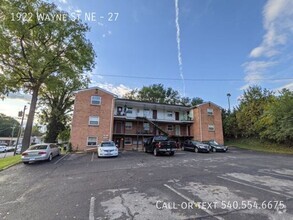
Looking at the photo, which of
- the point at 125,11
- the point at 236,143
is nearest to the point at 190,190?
the point at 125,11

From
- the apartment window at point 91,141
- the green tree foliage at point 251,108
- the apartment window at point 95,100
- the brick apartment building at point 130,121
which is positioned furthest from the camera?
the green tree foliage at point 251,108

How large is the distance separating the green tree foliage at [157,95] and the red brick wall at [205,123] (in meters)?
17.4

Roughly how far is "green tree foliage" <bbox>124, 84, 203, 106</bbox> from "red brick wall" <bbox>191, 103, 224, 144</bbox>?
17.4m

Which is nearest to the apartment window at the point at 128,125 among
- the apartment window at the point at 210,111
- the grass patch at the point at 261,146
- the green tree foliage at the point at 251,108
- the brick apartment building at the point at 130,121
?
the brick apartment building at the point at 130,121

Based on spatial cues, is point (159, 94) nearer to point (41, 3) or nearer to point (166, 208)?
point (41, 3)

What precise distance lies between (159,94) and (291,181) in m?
38.0

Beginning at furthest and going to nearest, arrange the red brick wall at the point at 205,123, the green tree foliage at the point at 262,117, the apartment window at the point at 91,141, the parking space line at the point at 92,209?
the red brick wall at the point at 205,123 → the green tree foliage at the point at 262,117 → the apartment window at the point at 91,141 → the parking space line at the point at 92,209

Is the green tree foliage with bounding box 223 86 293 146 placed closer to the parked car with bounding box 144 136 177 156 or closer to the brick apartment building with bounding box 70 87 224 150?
the brick apartment building with bounding box 70 87 224 150

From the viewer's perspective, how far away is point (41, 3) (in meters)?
17.4

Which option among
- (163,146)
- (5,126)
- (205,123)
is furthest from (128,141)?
(5,126)

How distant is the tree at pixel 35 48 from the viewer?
16141 mm

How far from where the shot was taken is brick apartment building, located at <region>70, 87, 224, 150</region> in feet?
66.9

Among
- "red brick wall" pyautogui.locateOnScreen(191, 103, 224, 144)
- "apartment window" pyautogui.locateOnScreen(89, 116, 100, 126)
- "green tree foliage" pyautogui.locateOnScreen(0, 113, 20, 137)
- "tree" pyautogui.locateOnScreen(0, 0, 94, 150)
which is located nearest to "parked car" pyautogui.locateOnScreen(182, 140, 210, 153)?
"red brick wall" pyautogui.locateOnScreen(191, 103, 224, 144)

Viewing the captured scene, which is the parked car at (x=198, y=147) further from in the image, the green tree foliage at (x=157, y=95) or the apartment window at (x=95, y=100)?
the green tree foliage at (x=157, y=95)
